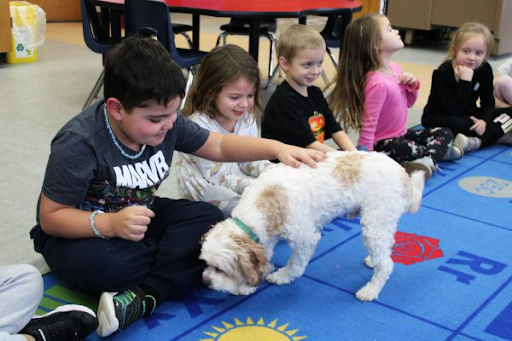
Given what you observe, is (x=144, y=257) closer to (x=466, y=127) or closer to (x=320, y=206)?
(x=320, y=206)

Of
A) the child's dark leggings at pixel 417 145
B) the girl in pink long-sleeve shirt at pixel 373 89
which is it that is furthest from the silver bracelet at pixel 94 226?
the child's dark leggings at pixel 417 145

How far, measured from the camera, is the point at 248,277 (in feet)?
5.07

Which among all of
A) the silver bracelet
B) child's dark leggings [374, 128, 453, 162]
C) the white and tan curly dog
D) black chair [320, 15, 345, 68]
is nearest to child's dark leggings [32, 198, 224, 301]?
the silver bracelet

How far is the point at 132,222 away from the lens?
4.92 ft

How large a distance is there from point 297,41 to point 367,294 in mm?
1063

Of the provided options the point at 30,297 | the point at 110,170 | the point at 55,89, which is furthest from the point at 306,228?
the point at 55,89

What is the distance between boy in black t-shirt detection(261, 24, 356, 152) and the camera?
91.7 inches

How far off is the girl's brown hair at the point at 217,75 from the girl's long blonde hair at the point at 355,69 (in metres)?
0.72

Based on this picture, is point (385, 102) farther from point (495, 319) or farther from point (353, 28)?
point (495, 319)

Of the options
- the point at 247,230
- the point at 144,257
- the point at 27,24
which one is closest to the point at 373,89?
the point at 247,230

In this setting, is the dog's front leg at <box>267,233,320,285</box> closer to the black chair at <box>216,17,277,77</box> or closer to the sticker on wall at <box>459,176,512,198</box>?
the sticker on wall at <box>459,176,512,198</box>

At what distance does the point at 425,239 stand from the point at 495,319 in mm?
519

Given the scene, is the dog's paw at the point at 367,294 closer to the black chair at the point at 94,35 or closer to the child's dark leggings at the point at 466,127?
the child's dark leggings at the point at 466,127

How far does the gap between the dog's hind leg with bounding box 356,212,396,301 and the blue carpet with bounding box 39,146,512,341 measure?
0.11ft
